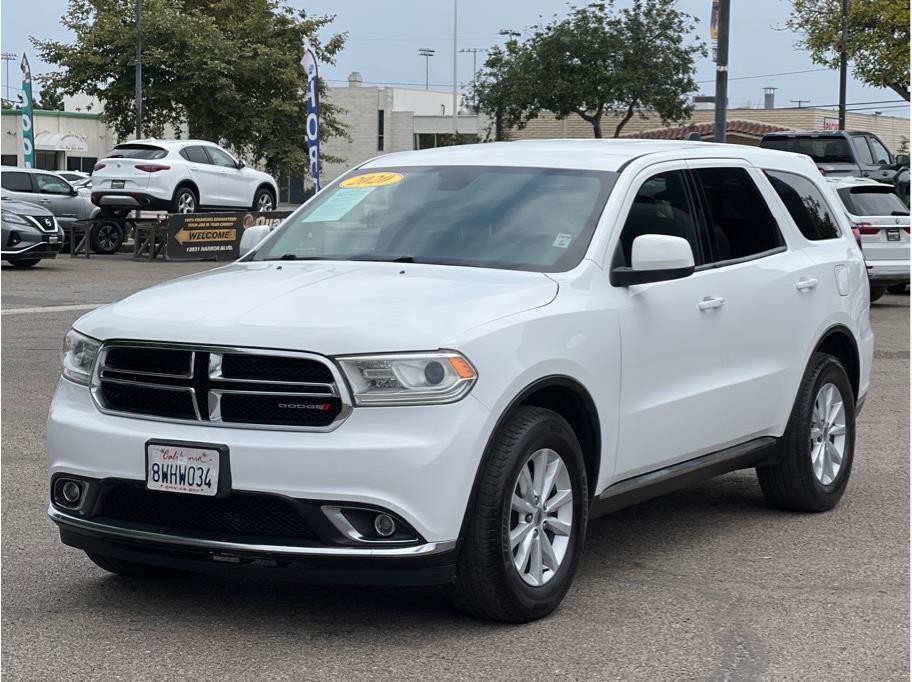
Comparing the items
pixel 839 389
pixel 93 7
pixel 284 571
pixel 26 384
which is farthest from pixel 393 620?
pixel 93 7

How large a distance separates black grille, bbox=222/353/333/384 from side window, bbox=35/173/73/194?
28.7 m

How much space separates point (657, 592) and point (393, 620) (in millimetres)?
1099

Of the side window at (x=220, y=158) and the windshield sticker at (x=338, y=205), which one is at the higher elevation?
the side window at (x=220, y=158)

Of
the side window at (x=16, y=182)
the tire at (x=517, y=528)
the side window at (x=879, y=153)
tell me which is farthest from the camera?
the side window at (x=16, y=182)

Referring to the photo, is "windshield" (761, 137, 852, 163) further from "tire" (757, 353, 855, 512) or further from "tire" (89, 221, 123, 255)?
"tire" (757, 353, 855, 512)

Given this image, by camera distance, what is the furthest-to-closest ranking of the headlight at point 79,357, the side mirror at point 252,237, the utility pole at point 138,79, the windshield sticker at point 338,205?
the utility pole at point 138,79, the side mirror at point 252,237, the windshield sticker at point 338,205, the headlight at point 79,357

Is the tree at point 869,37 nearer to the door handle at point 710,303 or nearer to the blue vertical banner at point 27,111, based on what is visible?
the blue vertical banner at point 27,111

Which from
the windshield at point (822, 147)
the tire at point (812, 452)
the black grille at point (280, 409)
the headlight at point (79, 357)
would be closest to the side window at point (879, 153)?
the windshield at point (822, 147)

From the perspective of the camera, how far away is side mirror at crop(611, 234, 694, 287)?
5.71m

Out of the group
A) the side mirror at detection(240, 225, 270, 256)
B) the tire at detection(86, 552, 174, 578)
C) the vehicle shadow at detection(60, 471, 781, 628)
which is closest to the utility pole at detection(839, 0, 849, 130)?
the side mirror at detection(240, 225, 270, 256)

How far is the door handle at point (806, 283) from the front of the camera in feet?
23.3

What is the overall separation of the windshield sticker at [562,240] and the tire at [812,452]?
1.82 m

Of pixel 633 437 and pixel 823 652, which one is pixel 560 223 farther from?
pixel 823 652

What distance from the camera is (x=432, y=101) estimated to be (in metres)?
97.4
